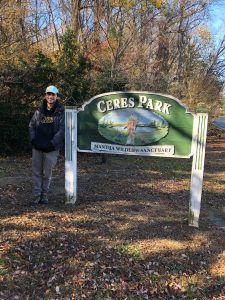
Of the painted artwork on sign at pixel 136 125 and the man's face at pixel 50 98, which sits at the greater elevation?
the man's face at pixel 50 98

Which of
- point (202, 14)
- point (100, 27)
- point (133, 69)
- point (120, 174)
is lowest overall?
point (120, 174)

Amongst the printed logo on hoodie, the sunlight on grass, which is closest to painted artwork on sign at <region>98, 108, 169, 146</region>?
the printed logo on hoodie

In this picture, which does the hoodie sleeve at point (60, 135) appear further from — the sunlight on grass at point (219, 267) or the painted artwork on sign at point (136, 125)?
the sunlight on grass at point (219, 267)

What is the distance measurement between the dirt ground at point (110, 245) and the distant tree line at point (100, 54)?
1727mm

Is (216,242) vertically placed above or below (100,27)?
below

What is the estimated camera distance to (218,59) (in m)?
28.1

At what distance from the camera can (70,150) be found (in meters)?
5.74

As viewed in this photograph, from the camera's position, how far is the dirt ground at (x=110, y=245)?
3.78 metres

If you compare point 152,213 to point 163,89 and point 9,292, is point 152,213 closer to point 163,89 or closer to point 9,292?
point 9,292

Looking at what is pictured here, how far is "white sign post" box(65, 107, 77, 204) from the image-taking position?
5.68 meters

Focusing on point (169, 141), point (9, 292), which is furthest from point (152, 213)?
point (9, 292)

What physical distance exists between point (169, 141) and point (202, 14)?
21.4 meters

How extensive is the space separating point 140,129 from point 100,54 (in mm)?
10564

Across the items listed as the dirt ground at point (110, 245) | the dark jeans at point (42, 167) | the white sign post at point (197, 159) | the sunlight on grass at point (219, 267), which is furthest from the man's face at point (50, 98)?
the sunlight on grass at point (219, 267)
